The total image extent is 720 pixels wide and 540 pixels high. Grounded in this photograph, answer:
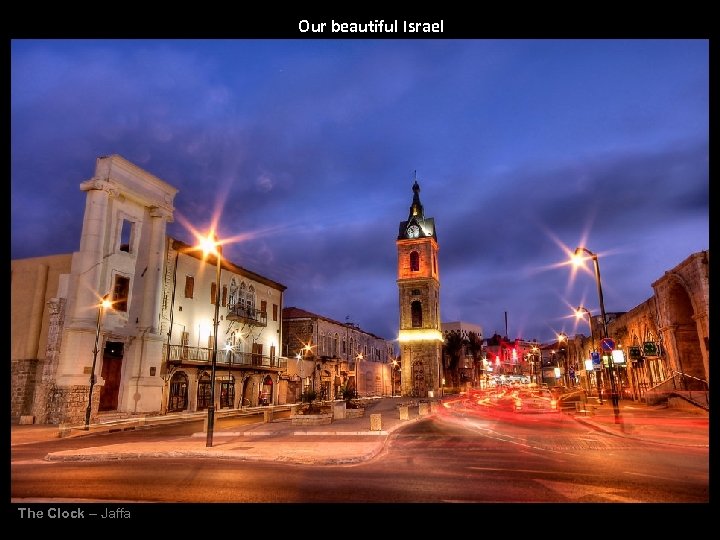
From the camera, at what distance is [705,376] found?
25578 mm

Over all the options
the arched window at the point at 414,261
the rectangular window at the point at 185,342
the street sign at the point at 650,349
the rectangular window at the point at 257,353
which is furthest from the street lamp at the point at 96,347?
the arched window at the point at 414,261

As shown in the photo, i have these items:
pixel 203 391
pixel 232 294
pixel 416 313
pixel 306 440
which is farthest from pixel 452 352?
pixel 306 440

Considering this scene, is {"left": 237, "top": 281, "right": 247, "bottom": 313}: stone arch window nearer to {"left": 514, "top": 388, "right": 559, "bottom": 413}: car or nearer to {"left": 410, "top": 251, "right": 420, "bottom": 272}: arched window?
{"left": 514, "top": 388, "right": 559, "bottom": 413}: car

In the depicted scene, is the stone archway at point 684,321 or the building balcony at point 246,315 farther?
the building balcony at point 246,315

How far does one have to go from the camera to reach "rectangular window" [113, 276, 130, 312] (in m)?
28.1

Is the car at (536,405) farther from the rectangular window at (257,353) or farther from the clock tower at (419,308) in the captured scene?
the rectangular window at (257,353)

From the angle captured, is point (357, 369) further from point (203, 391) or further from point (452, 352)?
point (203, 391)

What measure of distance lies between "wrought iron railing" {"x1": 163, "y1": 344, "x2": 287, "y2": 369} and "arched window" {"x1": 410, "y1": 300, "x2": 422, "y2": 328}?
88.5ft

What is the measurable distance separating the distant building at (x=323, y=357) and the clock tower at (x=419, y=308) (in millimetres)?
6217

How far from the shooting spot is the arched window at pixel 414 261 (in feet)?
234

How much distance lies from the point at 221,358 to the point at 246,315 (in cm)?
495
